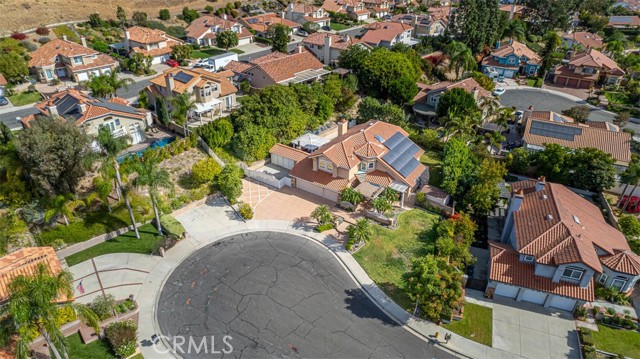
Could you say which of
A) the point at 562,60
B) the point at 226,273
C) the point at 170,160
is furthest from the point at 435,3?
the point at 226,273

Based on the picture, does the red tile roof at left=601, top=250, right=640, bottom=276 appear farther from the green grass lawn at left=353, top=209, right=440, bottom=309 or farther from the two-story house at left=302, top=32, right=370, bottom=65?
the two-story house at left=302, top=32, right=370, bottom=65

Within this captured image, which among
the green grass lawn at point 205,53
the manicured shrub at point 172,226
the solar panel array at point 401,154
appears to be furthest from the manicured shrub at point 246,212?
the green grass lawn at point 205,53

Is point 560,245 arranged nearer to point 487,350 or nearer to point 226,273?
point 487,350

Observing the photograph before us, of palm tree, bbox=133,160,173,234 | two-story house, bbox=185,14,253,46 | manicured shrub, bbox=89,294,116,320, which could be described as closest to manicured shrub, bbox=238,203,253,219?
palm tree, bbox=133,160,173,234

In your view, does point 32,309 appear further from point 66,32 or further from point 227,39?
point 66,32

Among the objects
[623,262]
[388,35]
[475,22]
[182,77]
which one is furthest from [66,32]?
[623,262]

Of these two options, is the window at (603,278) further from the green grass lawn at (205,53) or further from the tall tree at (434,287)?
the green grass lawn at (205,53)
